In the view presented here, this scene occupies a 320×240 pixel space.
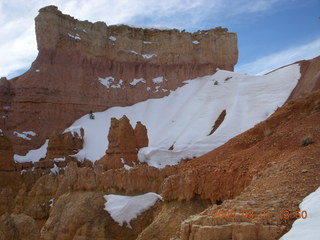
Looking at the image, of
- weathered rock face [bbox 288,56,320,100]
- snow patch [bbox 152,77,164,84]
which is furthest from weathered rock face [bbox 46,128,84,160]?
weathered rock face [bbox 288,56,320,100]

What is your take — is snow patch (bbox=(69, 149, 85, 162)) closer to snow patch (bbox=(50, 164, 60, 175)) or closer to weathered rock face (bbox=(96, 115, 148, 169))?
snow patch (bbox=(50, 164, 60, 175))

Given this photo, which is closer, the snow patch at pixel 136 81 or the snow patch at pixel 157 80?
the snow patch at pixel 136 81

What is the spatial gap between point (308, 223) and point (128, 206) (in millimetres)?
12262

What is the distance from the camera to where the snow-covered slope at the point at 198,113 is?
4053cm

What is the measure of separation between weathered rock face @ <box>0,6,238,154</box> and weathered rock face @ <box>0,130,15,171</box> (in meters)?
14.5

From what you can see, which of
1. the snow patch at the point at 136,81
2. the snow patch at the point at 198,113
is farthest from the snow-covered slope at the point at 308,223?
the snow patch at the point at 136,81

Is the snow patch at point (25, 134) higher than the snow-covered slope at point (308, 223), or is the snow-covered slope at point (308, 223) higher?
the snow patch at point (25, 134)

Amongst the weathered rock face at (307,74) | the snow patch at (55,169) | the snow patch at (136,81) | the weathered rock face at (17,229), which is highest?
the snow patch at (136,81)

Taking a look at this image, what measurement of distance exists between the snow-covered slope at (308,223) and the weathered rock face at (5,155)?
106 feet

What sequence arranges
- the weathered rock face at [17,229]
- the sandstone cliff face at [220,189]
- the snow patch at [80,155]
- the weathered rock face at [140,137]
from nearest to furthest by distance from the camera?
the sandstone cliff face at [220,189] → the weathered rock face at [17,229] → the weathered rock face at [140,137] → the snow patch at [80,155]

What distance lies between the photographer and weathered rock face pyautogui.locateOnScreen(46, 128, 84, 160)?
43.9 m

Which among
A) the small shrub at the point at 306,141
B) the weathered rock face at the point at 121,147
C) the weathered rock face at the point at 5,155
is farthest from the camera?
the weathered rock face at the point at 5,155

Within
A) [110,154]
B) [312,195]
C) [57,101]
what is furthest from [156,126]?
[312,195]
